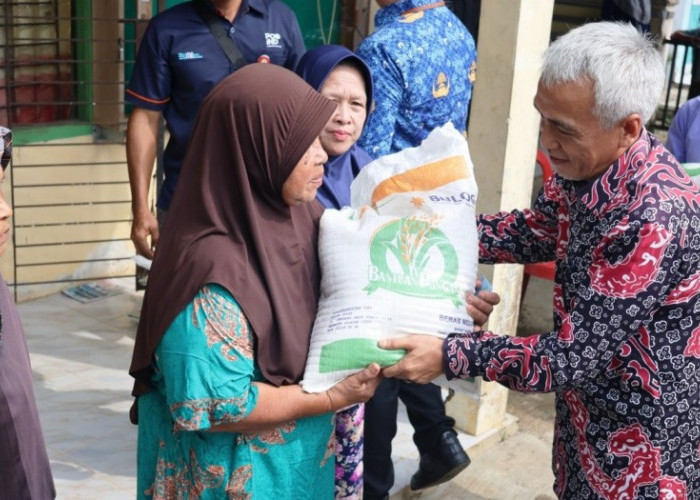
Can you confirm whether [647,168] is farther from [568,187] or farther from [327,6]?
[327,6]

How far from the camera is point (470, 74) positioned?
4.07m

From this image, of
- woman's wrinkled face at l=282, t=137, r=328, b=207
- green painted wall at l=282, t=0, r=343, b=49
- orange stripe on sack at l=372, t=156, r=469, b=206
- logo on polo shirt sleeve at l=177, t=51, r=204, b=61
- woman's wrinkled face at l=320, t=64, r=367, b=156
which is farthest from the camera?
green painted wall at l=282, t=0, r=343, b=49

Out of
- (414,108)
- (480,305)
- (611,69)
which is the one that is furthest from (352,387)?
(414,108)

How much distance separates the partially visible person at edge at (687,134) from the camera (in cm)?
362

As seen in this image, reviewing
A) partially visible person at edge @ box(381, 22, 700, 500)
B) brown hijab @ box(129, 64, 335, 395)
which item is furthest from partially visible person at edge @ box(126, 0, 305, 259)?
partially visible person at edge @ box(381, 22, 700, 500)

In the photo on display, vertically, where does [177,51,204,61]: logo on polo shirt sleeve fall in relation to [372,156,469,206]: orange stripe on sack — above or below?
above

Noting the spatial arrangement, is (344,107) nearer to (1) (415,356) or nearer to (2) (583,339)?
(1) (415,356)

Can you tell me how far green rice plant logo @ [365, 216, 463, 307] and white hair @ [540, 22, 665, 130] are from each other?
1.56 ft

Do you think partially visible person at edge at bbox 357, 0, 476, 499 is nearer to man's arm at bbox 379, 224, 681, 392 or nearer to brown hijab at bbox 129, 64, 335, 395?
man's arm at bbox 379, 224, 681, 392

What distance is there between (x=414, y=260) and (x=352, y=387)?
1.13 feet

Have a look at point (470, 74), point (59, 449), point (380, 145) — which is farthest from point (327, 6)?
point (59, 449)

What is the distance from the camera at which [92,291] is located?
5.93 m

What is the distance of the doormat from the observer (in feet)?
19.2

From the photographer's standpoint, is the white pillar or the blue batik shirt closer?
the blue batik shirt
